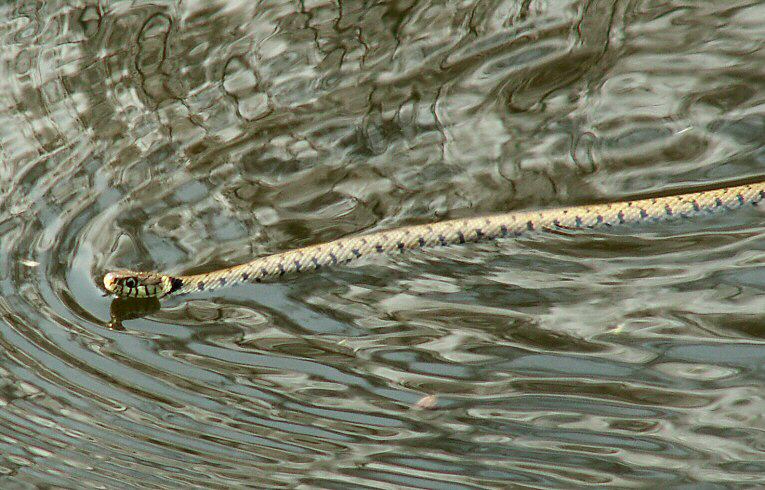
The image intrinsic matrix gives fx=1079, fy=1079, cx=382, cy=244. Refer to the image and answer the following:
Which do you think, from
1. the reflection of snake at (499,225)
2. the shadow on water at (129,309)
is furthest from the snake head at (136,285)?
the reflection of snake at (499,225)

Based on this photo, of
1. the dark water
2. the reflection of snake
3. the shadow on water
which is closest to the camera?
the dark water

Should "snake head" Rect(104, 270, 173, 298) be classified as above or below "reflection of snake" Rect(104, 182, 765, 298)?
above

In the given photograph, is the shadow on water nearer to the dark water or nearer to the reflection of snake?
the dark water

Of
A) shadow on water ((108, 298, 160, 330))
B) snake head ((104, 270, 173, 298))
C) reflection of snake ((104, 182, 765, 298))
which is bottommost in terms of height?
reflection of snake ((104, 182, 765, 298))

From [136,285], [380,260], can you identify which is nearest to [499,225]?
[380,260]

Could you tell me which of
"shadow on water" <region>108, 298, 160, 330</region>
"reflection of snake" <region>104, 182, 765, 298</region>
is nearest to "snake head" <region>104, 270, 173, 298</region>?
"shadow on water" <region>108, 298, 160, 330</region>

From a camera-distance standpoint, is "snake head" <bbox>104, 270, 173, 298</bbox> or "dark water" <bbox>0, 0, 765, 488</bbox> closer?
"dark water" <bbox>0, 0, 765, 488</bbox>

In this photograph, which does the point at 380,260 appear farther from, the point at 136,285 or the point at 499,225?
the point at 136,285

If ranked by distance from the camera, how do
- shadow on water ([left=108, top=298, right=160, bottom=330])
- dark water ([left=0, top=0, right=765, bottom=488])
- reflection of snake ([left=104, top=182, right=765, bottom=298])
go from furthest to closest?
reflection of snake ([left=104, top=182, right=765, bottom=298]), shadow on water ([left=108, top=298, right=160, bottom=330]), dark water ([left=0, top=0, right=765, bottom=488])

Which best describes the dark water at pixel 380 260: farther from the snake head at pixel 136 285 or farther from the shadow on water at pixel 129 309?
the snake head at pixel 136 285
